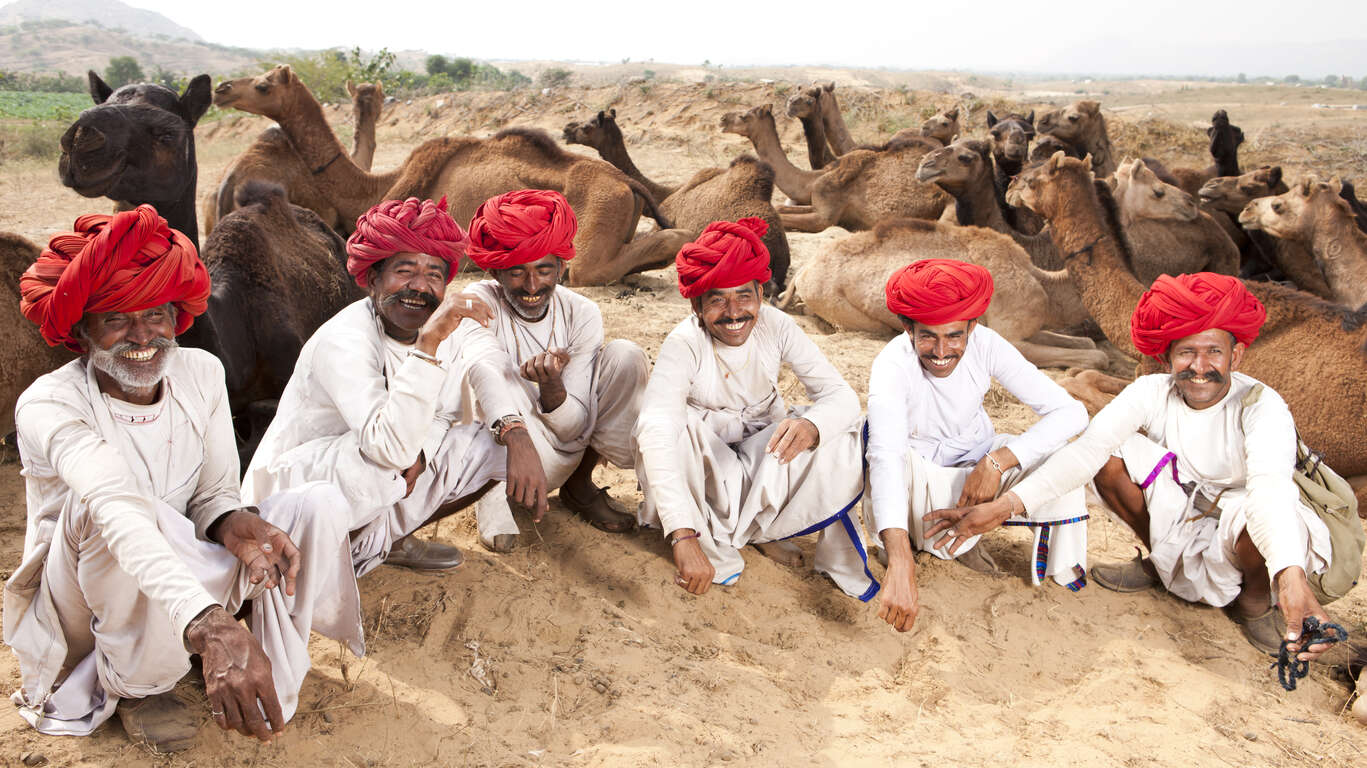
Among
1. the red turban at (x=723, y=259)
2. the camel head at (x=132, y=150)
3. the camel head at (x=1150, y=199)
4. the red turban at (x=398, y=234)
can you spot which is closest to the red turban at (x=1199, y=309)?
the red turban at (x=723, y=259)

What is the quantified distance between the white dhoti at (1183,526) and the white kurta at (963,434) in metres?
0.23

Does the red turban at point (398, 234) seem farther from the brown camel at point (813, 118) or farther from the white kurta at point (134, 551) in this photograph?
the brown camel at point (813, 118)

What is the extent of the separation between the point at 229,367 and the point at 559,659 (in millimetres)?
2068

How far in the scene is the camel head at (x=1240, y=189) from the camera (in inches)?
314

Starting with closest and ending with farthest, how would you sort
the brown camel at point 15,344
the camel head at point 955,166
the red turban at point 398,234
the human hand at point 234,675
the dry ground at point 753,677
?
the human hand at point 234,675 → the dry ground at point 753,677 → the red turban at point 398,234 → the brown camel at point 15,344 → the camel head at point 955,166

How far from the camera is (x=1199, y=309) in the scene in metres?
3.49

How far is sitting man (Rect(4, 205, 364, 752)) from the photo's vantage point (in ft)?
7.70

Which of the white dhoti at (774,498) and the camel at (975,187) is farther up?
the camel at (975,187)

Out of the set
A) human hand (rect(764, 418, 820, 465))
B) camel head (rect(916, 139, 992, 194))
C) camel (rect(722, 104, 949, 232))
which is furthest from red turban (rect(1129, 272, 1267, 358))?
camel (rect(722, 104, 949, 232))

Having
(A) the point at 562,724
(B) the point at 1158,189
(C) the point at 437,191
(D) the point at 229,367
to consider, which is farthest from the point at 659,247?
(A) the point at 562,724

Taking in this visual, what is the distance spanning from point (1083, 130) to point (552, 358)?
335 inches

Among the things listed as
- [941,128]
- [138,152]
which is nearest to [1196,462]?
[138,152]

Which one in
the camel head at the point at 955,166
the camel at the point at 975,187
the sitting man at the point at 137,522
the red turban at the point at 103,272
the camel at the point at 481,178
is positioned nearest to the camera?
the sitting man at the point at 137,522

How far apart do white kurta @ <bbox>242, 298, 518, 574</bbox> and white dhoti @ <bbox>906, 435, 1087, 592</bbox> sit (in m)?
1.52
